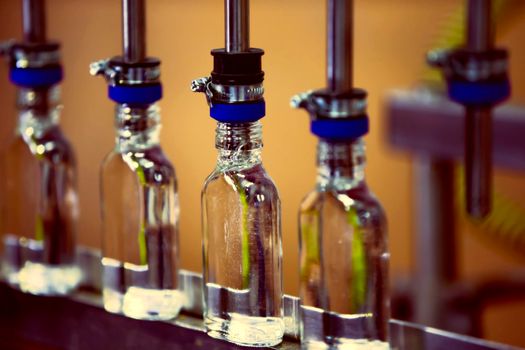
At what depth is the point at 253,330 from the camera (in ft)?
2.47

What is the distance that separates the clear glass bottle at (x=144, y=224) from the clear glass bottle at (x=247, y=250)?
0.07m

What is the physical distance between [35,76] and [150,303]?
0.23m

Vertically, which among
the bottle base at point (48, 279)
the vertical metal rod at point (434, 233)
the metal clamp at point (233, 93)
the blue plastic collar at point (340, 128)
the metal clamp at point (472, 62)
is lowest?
the vertical metal rod at point (434, 233)

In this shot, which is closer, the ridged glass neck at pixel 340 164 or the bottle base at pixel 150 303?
the ridged glass neck at pixel 340 164

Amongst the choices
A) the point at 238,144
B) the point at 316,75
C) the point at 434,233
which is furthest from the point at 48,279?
the point at 316,75

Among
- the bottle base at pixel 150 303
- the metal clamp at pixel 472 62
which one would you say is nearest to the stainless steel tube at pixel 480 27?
the metal clamp at pixel 472 62

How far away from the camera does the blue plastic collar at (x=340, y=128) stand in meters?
0.68

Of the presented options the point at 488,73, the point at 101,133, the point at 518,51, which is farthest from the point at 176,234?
the point at 101,133

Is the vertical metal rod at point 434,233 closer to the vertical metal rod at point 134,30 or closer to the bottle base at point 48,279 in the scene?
the bottle base at point 48,279

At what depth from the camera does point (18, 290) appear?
95cm

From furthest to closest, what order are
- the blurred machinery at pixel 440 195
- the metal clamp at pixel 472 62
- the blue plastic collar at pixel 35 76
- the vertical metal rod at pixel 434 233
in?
1. the vertical metal rod at pixel 434 233
2. the blurred machinery at pixel 440 195
3. the blue plastic collar at pixel 35 76
4. the metal clamp at pixel 472 62

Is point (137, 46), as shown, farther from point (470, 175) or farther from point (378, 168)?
point (378, 168)

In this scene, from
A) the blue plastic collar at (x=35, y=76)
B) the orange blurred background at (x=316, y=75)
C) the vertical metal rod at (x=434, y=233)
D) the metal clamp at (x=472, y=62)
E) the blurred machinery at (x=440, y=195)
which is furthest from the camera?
the orange blurred background at (x=316, y=75)

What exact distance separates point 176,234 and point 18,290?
218mm
